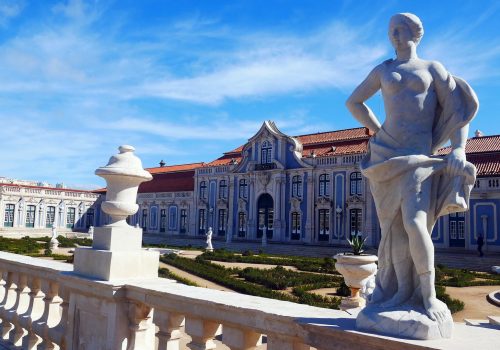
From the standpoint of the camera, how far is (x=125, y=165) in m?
3.99

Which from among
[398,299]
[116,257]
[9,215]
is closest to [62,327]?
[116,257]

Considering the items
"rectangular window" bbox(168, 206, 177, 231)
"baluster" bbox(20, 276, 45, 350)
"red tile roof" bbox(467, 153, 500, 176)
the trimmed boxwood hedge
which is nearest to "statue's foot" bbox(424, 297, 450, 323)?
Answer: "baluster" bbox(20, 276, 45, 350)

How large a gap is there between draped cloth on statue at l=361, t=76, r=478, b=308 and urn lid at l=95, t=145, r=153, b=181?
2120 millimetres

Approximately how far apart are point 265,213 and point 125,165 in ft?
106

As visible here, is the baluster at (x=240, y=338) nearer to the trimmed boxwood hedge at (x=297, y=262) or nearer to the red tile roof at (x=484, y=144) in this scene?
the trimmed boxwood hedge at (x=297, y=262)

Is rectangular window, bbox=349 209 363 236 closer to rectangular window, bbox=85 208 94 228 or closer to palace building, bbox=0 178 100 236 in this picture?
palace building, bbox=0 178 100 236

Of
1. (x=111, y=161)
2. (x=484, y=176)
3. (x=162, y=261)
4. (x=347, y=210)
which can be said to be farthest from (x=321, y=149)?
(x=111, y=161)

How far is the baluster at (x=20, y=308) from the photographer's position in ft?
15.5

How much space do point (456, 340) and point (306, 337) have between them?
785 millimetres

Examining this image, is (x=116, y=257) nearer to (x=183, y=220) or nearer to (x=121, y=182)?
(x=121, y=182)

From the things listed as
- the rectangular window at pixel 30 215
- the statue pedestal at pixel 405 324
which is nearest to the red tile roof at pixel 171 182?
the rectangular window at pixel 30 215

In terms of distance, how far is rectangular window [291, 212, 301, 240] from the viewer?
33750 millimetres

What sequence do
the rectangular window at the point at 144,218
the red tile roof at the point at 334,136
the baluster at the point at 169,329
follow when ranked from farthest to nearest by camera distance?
the rectangular window at the point at 144,218, the red tile roof at the point at 334,136, the baluster at the point at 169,329

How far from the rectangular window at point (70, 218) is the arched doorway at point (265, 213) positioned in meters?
23.3
